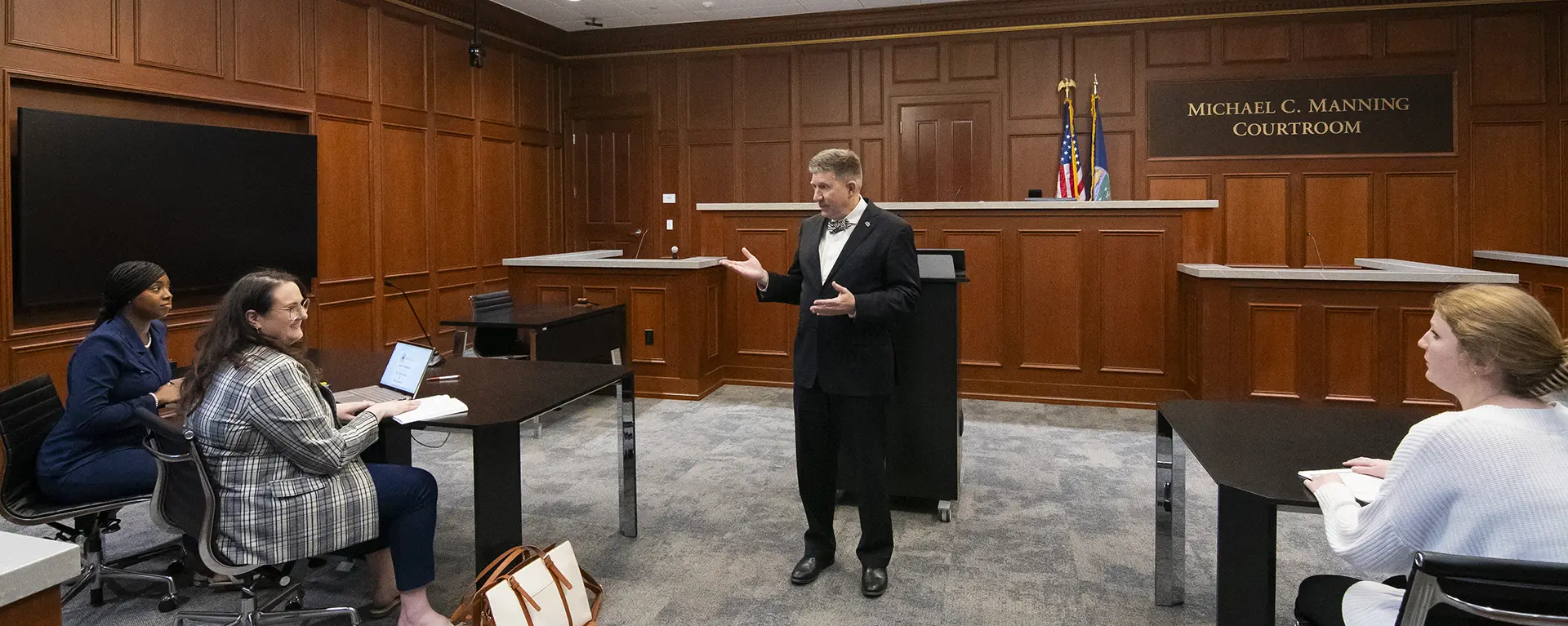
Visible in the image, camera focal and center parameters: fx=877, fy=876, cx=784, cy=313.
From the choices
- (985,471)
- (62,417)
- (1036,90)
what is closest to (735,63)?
(1036,90)

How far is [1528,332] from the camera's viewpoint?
141 cm

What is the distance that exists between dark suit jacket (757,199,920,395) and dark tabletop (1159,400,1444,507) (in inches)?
33.4

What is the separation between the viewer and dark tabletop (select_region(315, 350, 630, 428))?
102 inches

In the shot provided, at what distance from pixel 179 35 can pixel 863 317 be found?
4836 mm

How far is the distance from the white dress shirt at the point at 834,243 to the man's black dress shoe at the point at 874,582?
987 millimetres

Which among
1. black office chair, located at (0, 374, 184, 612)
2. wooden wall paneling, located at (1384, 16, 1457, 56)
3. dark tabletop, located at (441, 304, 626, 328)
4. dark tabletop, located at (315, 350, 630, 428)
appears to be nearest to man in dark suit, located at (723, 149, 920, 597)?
dark tabletop, located at (315, 350, 630, 428)

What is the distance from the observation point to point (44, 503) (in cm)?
264

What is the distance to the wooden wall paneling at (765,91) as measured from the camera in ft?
27.8

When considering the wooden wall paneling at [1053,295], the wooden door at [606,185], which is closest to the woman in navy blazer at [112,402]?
the wooden wall paneling at [1053,295]

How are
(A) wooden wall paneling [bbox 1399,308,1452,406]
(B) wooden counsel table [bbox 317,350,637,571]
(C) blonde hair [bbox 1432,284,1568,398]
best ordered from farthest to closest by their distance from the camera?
(A) wooden wall paneling [bbox 1399,308,1452,406] < (B) wooden counsel table [bbox 317,350,637,571] < (C) blonde hair [bbox 1432,284,1568,398]

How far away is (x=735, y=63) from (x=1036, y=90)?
9.44 ft

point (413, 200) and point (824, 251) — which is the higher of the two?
point (413, 200)

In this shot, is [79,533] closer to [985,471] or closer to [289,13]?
[985,471]

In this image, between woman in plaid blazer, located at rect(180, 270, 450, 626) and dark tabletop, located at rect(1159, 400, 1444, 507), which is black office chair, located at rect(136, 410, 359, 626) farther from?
dark tabletop, located at rect(1159, 400, 1444, 507)
